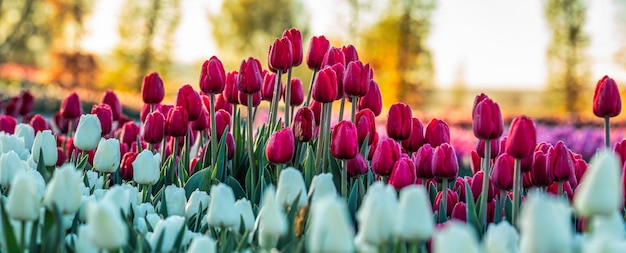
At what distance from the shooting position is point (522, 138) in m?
1.93

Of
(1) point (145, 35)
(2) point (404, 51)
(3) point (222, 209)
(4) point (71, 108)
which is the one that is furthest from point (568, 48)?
(3) point (222, 209)

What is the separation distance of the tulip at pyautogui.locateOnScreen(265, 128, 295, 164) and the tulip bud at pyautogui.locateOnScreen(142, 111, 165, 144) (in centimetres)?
57

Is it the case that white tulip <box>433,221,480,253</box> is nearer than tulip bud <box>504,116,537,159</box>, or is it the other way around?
Result: white tulip <box>433,221,480,253</box>

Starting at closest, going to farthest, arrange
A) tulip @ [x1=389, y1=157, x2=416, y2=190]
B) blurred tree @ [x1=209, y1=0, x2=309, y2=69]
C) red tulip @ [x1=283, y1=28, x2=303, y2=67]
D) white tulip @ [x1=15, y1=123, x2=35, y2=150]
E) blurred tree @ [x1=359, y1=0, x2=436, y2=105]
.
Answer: tulip @ [x1=389, y1=157, x2=416, y2=190]
red tulip @ [x1=283, y1=28, x2=303, y2=67]
white tulip @ [x1=15, y1=123, x2=35, y2=150]
blurred tree @ [x1=359, y1=0, x2=436, y2=105]
blurred tree @ [x1=209, y1=0, x2=309, y2=69]

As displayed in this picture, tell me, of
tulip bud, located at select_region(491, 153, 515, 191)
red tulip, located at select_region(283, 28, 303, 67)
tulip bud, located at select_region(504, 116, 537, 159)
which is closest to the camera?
tulip bud, located at select_region(504, 116, 537, 159)

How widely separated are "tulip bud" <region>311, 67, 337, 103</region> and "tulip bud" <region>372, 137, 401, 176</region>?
0.23 m

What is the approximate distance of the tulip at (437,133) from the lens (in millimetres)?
2629

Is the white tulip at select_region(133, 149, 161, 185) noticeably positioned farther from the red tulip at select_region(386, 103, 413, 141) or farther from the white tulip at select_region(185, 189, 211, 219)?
the red tulip at select_region(386, 103, 413, 141)

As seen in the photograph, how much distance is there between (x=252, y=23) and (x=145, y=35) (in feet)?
33.3

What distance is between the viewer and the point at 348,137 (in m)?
2.11

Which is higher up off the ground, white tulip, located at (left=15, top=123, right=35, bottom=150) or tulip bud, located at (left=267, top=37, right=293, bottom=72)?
tulip bud, located at (left=267, top=37, right=293, bottom=72)

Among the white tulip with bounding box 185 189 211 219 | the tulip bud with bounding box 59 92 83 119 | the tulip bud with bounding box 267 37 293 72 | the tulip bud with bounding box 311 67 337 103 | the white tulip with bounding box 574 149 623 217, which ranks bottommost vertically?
the white tulip with bounding box 185 189 211 219

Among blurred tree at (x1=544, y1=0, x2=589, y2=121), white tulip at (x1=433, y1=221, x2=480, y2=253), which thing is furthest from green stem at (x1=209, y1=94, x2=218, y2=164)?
blurred tree at (x1=544, y1=0, x2=589, y2=121)

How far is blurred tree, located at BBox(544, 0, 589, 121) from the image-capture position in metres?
27.5
